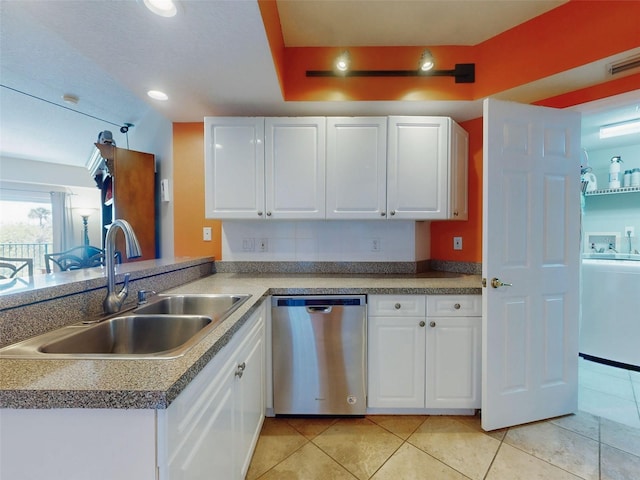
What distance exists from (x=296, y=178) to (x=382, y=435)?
70.0 inches

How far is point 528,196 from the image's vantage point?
1712 mm

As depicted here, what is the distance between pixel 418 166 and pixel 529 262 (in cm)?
95

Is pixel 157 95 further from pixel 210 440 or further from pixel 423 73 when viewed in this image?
pixel 210 440

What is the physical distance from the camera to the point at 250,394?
1.39 metres

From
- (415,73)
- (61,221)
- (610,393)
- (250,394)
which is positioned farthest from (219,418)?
(61,221)

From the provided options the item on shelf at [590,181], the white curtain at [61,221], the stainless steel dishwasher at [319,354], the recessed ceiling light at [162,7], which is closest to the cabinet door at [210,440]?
the stainless steel dishwasher at [319,354]

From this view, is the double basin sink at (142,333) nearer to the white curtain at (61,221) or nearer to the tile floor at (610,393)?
the tile floor at (610,393)

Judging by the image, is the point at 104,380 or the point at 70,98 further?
the point at 70,98

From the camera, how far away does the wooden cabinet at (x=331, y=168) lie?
200 centimetres

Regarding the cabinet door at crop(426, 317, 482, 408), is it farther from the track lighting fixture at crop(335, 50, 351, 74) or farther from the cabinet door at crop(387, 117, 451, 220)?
the track lighting fixture at crop(335, 50, 351, 74)

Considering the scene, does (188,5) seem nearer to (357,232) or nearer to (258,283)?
(258,283)

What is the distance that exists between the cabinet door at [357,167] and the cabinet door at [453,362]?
879 mm

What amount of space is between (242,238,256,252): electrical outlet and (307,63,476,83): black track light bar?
1357 mm

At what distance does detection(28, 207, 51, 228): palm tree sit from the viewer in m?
5.10
